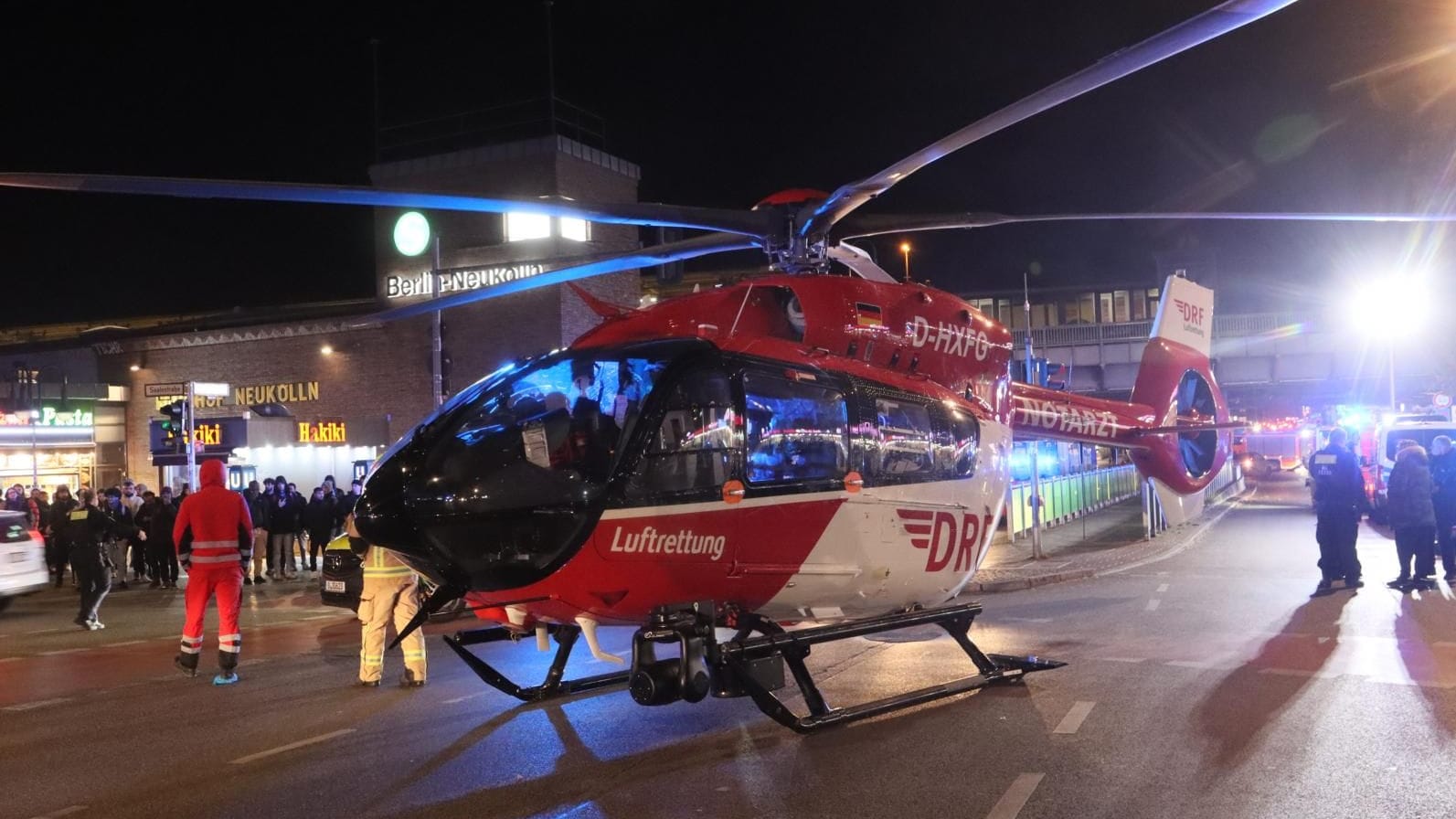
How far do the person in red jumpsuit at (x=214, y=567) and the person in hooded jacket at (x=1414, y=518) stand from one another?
12.9 metres

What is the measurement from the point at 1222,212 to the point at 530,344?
73.1 feet

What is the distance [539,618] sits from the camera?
22.5 ft

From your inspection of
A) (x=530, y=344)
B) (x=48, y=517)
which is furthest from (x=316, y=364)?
(x=48, y=517)

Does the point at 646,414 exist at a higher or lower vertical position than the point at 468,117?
lower

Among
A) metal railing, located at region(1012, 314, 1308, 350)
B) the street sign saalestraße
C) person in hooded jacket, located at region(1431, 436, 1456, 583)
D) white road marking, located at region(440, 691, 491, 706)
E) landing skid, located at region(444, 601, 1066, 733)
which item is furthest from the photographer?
metal railing, located at region(1012, 314, 1308, 350)

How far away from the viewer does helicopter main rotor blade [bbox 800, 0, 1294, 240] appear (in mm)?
5246

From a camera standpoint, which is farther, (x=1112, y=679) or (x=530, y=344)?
(x=530, y=344)

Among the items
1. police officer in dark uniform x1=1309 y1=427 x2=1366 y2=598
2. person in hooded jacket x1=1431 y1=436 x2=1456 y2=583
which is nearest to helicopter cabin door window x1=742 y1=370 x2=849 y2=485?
police officer in dark uniform x1=1309 y1=427 x2=1366 y2=598

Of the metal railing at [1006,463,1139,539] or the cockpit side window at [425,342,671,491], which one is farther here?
the metal railing at [1006,463,1139,539]

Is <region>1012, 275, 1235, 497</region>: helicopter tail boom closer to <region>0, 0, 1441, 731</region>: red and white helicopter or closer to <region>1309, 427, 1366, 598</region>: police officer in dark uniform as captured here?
<region>1309, 427, 1366, 598</region>: police officer in dark uniform

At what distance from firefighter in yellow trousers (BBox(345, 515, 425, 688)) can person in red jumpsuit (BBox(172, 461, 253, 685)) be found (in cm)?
127

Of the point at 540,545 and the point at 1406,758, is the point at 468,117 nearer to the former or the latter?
the point at 540,545

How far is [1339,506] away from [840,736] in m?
9.28

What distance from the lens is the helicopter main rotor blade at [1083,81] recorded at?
525cm
